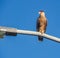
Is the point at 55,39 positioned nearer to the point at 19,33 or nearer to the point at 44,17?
the point at 19,33

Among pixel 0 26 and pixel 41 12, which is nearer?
pixel 0 26

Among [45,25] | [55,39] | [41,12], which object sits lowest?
[55,39]

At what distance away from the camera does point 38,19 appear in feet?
32.1

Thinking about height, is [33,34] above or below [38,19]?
below

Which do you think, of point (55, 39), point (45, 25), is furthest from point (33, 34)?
point (45, 25)

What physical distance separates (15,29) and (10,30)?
0.10 metres

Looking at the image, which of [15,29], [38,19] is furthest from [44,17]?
[15,29]

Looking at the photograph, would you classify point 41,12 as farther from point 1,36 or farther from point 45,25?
point 1,36

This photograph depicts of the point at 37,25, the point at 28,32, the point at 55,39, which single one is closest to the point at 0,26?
the point at 28,32

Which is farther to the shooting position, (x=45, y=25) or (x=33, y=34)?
(x=45, y=25)

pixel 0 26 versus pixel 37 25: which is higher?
pixel 37 25

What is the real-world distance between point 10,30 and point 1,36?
22 centimetres

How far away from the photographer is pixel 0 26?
4965mm

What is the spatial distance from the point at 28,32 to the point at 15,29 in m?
0.29
